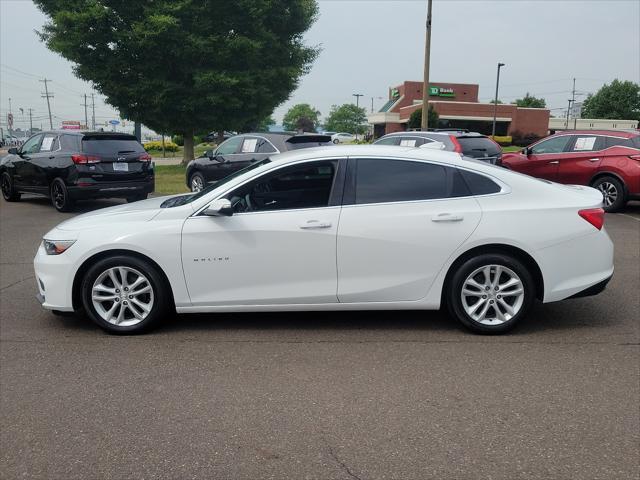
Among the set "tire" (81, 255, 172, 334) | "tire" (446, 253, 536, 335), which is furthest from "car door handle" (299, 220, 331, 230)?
"tire" (81, 255, 172, 334)

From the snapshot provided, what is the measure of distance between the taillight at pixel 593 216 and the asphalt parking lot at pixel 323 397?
91 centimetres

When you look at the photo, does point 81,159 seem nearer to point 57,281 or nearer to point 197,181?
point 197,181

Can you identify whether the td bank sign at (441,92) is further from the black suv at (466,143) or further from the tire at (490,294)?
the tire at (490,294)

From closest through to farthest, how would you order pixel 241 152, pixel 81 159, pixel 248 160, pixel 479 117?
pixel 81 159
pixel 248 160
pixel 241 152
pixel 479 117

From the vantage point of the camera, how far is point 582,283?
15.6ft

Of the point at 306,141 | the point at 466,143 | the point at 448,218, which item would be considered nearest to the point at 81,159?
the point at 306,141

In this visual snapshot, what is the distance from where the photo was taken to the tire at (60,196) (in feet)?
38.7

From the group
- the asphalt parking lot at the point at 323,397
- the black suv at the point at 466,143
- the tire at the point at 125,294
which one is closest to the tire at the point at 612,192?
the black suv at the point at 466,143

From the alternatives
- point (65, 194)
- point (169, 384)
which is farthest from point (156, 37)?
point (169, 384)

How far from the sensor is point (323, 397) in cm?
368

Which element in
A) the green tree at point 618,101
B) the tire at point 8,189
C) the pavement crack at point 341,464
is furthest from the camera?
the green tree at point 618,101

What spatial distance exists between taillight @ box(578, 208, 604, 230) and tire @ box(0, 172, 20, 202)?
13022 mm

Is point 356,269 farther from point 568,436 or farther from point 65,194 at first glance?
point 65,194

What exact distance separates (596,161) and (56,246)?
1084 centimetres
